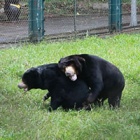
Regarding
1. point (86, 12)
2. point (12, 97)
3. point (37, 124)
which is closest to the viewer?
point (37, 124)

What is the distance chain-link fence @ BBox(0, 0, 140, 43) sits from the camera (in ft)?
46.3

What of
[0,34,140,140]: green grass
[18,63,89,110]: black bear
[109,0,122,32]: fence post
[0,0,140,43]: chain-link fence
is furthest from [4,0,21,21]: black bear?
[18,63,89,110]: black bear

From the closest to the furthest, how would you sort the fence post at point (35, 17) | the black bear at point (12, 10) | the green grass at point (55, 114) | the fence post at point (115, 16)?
1. the green grass at point (55, 114)
2. the fence post at point (35, 17)
3. the black bear at point (12, 10)
4. the fence post at point (115, 16)

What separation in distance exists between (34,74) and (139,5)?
14.5 meters

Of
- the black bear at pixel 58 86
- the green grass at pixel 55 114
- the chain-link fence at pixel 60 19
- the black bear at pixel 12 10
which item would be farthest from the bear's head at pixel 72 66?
the black bear at pixel 12 10

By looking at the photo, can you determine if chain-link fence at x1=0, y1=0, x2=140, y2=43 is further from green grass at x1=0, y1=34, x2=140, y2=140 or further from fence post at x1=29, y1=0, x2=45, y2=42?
green grass at x1=0, y1=34, x2=140, y2=140

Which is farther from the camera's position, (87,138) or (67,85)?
→ (67,85)

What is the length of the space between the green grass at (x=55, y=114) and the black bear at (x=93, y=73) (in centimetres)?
25

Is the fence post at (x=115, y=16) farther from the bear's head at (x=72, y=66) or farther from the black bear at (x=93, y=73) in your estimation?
the bear's head at (x=72, y=66)

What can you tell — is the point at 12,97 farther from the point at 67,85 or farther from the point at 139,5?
the point at 139,5

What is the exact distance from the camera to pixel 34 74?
262 inches

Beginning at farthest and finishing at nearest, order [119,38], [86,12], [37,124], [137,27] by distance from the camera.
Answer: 1. [86,12]
2. [137,27]
3. [119,38]
4. [37,124]

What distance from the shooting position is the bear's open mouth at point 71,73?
6.52 m

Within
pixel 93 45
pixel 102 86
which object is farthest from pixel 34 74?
pixel 93 45
